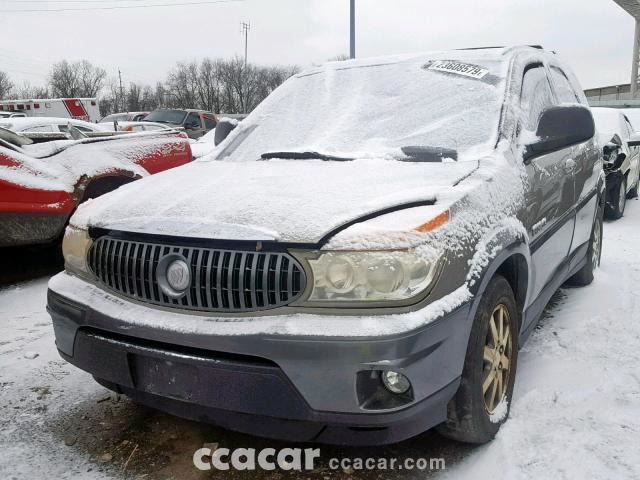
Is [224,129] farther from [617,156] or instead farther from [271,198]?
[617,156]

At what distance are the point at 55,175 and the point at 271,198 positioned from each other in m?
3.59

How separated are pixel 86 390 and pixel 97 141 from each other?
3353 mm

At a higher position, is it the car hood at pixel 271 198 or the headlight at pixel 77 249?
the car hood at pixel 271 198

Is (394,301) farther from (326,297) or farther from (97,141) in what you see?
(97,141)


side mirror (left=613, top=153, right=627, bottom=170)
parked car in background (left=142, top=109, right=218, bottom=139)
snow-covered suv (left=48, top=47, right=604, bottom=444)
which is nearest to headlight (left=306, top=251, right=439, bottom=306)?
snow-covered suv (left=48, top=47, right=604, bottom=444)

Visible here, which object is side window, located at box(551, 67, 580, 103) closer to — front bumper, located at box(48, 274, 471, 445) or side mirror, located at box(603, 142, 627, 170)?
front bumper, located at box(48, 274, 471, 445)

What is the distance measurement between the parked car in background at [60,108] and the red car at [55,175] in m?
23.1

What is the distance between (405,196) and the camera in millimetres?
2068

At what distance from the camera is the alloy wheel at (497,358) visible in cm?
229

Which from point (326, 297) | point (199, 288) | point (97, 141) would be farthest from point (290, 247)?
point (97, 141)

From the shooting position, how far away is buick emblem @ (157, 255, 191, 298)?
2.00 metres

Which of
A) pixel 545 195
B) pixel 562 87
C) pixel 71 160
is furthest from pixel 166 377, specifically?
pixel 71 160

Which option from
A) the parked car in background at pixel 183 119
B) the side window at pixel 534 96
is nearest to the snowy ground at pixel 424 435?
the side window at pixel 534 96

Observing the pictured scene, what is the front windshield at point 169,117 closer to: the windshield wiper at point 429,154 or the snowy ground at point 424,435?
the snowy ground at point 424,435
